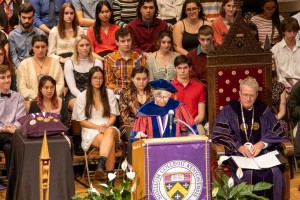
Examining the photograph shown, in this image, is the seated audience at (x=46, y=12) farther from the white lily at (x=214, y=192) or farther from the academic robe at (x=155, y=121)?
the white lily at (x=214, y=192)

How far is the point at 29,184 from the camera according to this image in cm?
700

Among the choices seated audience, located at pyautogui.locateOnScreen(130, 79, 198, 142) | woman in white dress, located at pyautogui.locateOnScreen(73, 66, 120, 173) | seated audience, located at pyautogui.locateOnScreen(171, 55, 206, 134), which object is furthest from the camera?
seated audience, located at pyautogui.locateOnScreen(171, 55, 206, 134)

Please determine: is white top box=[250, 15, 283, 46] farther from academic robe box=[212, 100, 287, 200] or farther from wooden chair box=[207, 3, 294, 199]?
academic robe box=[212, 100, 287, 200]

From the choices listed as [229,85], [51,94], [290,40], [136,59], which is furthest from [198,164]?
[290,40]

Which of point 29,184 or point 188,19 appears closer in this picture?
point 29,184

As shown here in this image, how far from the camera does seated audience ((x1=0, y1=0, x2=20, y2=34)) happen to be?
10203 millimetres

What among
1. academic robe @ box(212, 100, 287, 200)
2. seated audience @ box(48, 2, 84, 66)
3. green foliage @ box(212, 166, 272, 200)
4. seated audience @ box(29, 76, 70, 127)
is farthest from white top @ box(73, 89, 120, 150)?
green foliage @ box(212, 166, 272, 200)

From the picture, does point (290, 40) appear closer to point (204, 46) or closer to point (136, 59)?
point (204, 46)

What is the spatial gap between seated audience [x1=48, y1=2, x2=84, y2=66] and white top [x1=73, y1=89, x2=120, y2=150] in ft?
3.27

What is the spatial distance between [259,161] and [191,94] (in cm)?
151

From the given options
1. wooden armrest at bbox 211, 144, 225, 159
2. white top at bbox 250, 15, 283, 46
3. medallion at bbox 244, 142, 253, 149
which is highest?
white top at bbox 250, 15, 283, 46

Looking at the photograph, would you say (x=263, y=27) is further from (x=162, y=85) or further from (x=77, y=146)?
(x=162, y=85)

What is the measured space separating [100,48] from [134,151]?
13.3ft

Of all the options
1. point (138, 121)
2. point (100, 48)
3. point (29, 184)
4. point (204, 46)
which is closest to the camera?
point (29, 184)
